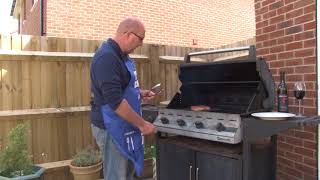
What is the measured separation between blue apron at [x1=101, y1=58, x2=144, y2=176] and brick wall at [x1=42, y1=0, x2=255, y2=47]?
4636 mm

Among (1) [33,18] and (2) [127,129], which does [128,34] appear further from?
(1) [33,18]

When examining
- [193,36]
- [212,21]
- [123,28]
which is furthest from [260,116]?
[212,21]

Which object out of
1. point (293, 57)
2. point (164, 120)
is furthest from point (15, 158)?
point (293, 57)

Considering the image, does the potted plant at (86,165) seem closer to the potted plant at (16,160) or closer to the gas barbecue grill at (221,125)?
the potted plant at (16,160)

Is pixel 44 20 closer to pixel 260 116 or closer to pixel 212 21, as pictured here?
pixel 212 21

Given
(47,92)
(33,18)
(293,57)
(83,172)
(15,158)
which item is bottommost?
(83,172)

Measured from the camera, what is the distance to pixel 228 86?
3592 millimetres

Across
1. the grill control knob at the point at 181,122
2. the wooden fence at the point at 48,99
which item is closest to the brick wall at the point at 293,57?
the grill control knob at the point at 181,122

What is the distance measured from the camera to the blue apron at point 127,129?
2.73 meters

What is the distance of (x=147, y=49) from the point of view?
5434mm

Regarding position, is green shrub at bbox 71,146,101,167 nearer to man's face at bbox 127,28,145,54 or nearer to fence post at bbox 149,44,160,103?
fence post at bbox 149,44,160,103

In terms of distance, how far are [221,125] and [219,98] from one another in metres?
0.80

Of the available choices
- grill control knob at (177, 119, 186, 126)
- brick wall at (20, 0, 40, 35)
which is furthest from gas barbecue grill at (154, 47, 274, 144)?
brick wall at (20, 0, 40, 35)

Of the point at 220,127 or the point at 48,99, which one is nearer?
the point at 220,127
